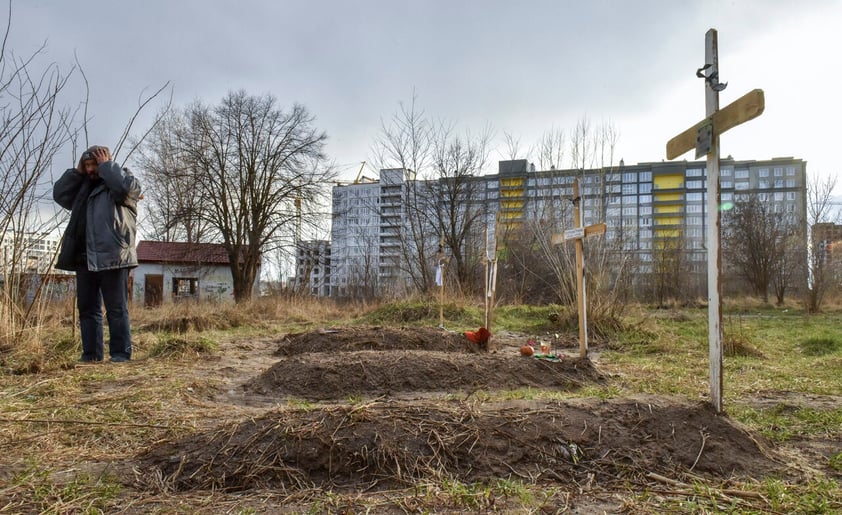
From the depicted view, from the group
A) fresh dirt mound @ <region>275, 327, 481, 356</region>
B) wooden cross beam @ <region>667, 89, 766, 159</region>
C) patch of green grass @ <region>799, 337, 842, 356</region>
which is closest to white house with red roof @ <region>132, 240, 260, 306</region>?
fresh dirt mound @ <region>275, 327, 481, 356</region>

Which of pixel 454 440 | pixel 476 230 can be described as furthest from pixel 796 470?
pixel 476 230

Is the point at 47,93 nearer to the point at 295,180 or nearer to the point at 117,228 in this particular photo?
the point at 117,228

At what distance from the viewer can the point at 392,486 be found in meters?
2.03

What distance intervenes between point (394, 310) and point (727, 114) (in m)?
10.8

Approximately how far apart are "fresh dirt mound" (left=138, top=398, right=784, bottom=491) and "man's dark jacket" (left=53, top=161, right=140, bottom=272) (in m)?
2.81

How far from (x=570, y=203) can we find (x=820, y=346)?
21.9 feet

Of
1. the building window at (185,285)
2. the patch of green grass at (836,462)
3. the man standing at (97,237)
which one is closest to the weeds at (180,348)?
the man standing at (97,237)

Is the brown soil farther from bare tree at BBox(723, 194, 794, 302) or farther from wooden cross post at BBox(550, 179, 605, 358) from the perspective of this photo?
bare tree at BBox(723, 194, 794, 302)

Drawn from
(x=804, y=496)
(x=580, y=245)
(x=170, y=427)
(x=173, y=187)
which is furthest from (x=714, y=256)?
(x=173, y=187)

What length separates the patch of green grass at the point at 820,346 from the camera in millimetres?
6893

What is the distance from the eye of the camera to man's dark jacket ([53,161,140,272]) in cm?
444

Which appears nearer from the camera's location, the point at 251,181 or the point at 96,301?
the point at 96,301

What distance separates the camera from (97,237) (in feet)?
14.6

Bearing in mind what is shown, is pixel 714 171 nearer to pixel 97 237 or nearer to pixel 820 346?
pixel 97 237
